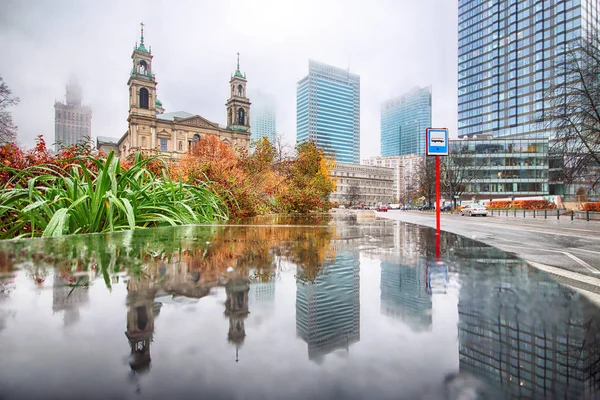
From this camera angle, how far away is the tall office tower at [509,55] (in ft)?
286

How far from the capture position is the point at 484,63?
351ft

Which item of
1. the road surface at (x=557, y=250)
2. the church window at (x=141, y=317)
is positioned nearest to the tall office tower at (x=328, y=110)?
the road surface at (x=557, y=250)

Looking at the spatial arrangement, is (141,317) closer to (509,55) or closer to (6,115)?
(6,115)

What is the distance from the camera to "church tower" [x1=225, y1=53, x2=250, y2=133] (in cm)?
8988

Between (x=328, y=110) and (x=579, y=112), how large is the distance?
457ft

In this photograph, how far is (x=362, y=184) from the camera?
137 meters

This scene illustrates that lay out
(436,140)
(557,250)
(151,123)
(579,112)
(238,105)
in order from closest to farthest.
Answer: (557,250) < (436,140) < (579,112) < (151,123) < (238,105)

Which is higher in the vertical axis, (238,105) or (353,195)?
(238,105)

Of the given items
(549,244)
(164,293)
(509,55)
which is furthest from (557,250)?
(509,55)

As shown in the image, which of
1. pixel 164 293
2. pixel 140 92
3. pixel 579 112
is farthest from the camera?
pixel 140 92

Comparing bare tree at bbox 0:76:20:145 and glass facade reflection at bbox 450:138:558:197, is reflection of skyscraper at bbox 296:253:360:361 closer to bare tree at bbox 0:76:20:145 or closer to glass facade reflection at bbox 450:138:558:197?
bare tree at bbox 0:76:20:145

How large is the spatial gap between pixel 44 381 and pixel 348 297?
3.61 ft

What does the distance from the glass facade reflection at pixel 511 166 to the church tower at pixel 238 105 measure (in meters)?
52.8

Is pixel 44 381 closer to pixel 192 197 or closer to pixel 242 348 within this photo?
pixel 242 348
